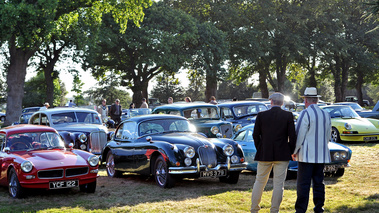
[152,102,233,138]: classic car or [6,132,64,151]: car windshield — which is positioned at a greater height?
[152,102,233,138]: classic car

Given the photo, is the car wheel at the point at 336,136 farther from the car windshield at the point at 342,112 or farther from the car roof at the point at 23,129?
the car roof at the point at 23,129

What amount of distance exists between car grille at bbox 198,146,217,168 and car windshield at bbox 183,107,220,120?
6108 millimetres

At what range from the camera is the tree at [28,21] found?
2759 cm

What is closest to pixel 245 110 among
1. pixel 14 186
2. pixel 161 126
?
pixel 161 126

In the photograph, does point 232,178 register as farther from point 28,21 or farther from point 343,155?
point 28,21

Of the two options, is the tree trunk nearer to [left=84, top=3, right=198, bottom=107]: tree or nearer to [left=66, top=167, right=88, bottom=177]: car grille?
[left=84, top=3, right=198, bottom=107]: tree

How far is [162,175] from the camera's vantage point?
1082cm

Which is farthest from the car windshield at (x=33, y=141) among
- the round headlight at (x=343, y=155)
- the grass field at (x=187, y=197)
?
the round headlight at (x=343, y=155)

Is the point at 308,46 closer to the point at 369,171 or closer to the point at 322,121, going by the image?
the point at 369,171

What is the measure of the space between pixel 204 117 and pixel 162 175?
6527 millimetres

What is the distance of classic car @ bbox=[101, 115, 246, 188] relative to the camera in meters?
10.4

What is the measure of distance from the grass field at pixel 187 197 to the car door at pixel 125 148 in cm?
42

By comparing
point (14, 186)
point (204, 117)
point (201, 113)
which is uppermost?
point (201, 113)

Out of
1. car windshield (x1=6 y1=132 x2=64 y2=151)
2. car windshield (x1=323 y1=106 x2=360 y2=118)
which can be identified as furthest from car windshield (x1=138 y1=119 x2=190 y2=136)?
car windshield (x1=323 y1=106 x2=360 y2=118)
